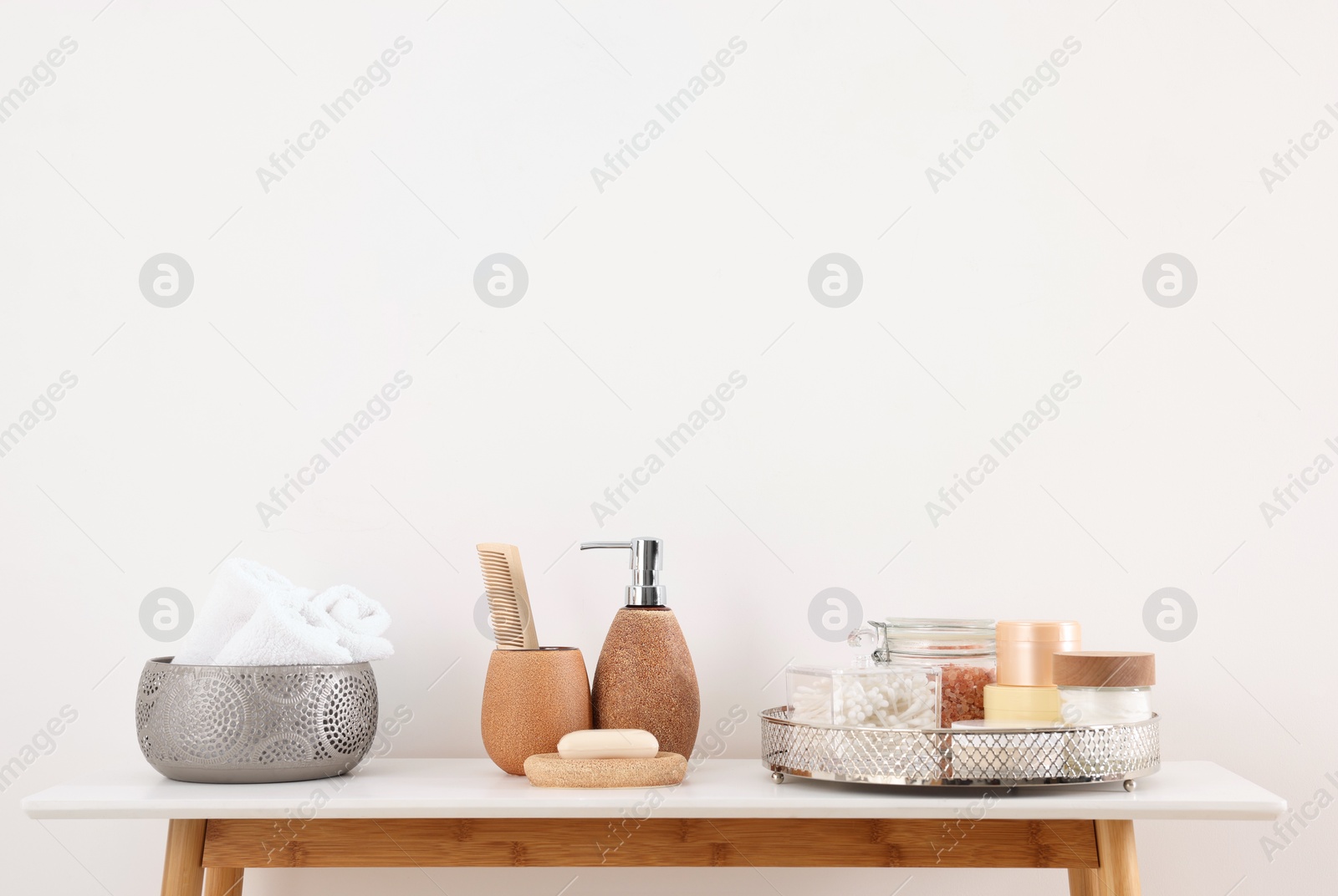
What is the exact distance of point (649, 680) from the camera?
822 mm

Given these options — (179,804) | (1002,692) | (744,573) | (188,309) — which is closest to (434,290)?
(188,309)

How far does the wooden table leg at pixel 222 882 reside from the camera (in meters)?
0.86

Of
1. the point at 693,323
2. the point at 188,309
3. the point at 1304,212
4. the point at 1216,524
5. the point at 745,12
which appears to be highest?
the point at 1304,212

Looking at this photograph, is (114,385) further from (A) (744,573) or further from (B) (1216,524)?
(B) (1216,524)

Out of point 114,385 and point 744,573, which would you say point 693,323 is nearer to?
point 744,573

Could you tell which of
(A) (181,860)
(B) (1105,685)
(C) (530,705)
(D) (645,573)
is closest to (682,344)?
(D) (645,573)

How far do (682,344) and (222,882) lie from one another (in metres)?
0.61

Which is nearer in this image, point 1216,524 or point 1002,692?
point 1002,692

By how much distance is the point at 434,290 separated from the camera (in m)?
0.98

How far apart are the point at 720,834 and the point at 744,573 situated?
0.85 ft

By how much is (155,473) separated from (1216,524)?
3.26 feet

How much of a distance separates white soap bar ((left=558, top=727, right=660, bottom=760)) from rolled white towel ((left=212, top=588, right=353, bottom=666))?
0.20 metres

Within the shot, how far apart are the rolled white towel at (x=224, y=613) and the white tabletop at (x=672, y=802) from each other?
0.34ft

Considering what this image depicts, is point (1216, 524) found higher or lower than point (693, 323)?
higher
